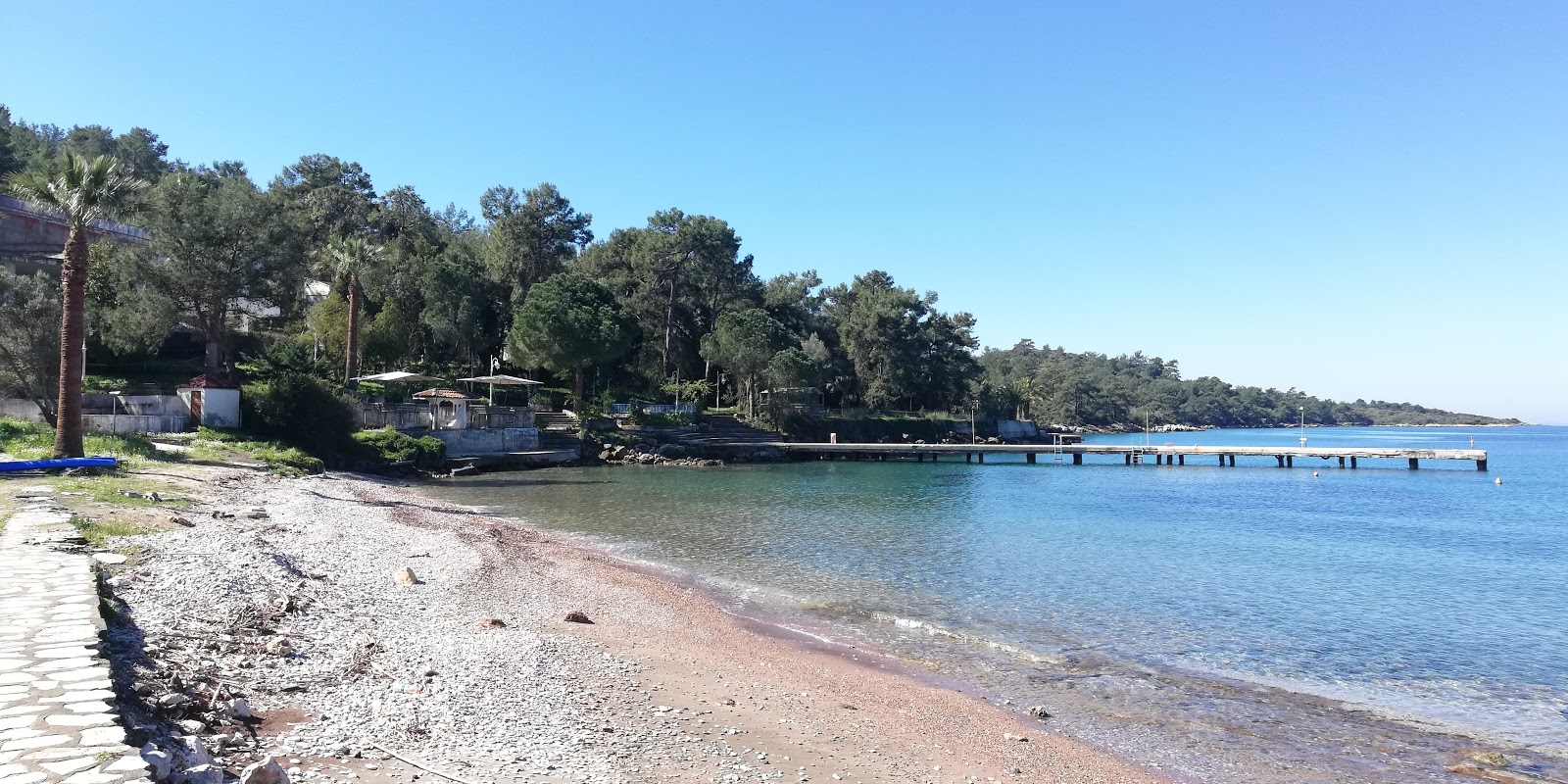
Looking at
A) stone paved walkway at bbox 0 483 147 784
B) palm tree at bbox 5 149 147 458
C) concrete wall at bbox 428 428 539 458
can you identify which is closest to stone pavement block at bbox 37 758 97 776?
stone paved walkway at bbox 0 483 147 784

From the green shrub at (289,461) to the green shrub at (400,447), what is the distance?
244 inches

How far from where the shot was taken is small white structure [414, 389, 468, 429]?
45.8 meters

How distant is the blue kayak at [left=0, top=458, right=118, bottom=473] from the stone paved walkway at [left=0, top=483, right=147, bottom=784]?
12.5 meters

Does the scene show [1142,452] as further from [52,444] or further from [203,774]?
[203,774]

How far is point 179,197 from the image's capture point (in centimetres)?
3984

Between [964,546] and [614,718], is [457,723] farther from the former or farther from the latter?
[964,546]

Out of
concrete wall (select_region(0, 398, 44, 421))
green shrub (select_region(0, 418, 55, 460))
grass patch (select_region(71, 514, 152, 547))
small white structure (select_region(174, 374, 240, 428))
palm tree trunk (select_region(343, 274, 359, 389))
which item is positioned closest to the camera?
grass patch (select_region(71, 514, 152, 547))

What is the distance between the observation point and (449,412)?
46.9 metres

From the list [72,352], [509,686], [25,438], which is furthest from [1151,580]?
[25,438]

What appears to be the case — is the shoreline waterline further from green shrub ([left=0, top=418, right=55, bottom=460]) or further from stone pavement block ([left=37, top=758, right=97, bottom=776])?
Answer: green shrub ([left=0, top=418, right=55, bottom=460])

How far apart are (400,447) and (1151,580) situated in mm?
34595

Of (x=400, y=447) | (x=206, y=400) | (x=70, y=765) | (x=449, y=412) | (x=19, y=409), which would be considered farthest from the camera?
(x=449, y=412)

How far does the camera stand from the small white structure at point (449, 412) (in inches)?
1804

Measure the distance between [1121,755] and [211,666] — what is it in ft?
30.8
